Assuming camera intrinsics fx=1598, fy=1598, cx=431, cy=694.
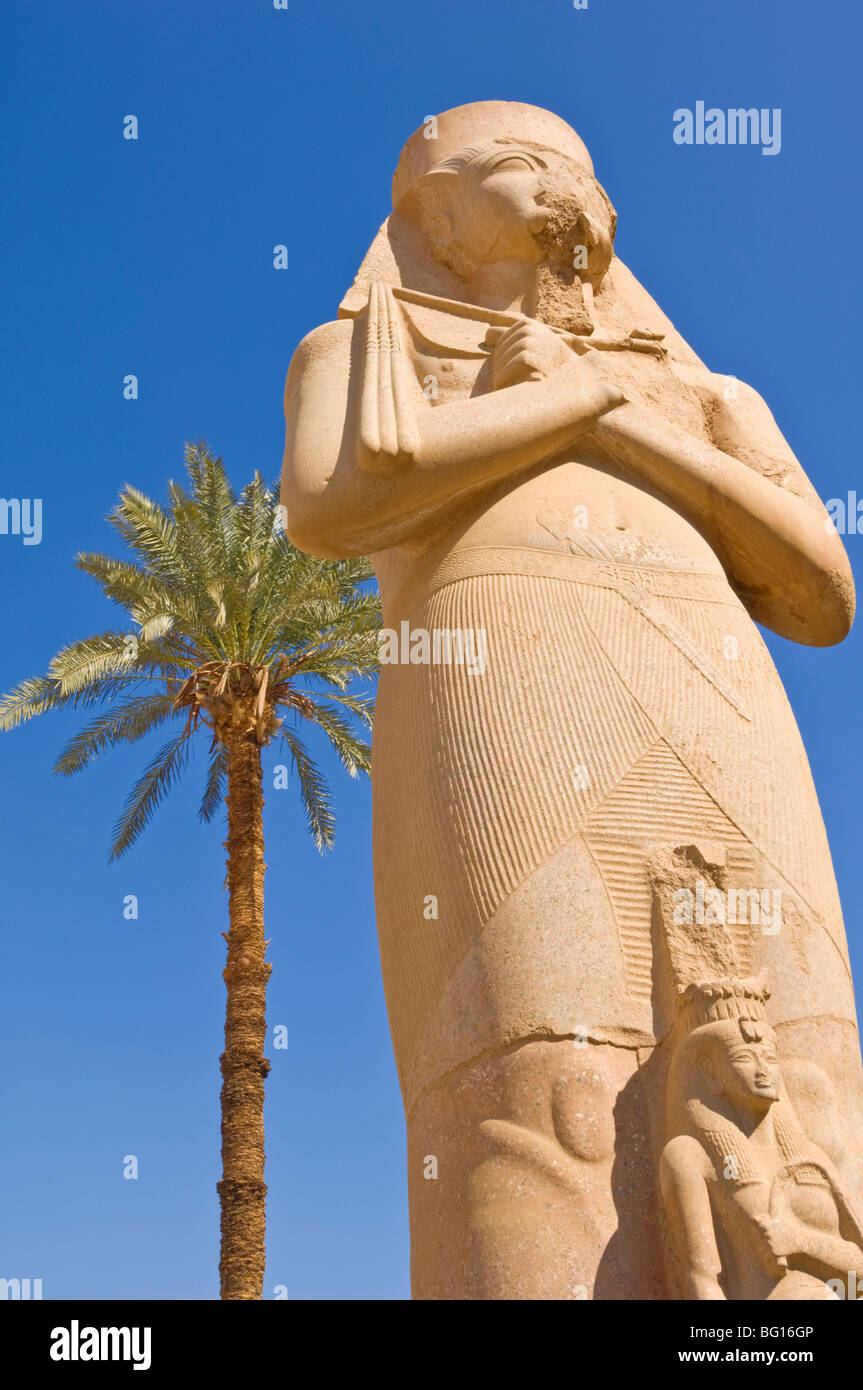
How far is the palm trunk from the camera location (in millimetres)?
14031

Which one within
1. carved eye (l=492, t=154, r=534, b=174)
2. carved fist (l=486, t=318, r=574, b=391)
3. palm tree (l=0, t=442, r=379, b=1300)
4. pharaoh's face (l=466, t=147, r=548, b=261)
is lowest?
carved fist (l=486, t=318, r=574, b=391)

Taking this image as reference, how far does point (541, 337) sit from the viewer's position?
4.61 meters

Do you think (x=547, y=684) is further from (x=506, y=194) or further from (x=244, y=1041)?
(x=244, y=1041)

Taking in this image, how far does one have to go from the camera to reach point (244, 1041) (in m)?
14.7

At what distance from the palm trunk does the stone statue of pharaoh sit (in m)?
10.6

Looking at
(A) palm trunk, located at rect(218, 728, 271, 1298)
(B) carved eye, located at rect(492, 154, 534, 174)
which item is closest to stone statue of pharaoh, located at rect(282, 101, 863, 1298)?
(B) carved eye, located at rect(492, 154, 534, 174)

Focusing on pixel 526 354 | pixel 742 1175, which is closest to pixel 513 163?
pixel 526 354

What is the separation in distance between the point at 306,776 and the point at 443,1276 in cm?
1379

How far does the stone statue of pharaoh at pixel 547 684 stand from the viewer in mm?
3555

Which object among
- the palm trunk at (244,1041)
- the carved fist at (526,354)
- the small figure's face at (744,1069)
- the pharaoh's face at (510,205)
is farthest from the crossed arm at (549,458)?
the palm trunk at (244,1041)

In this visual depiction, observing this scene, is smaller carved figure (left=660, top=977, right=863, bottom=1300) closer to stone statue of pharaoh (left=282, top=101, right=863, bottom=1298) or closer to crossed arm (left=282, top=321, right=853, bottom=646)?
stone statue of pharaoh (left=282, top=101, right=863, bottom=1298)

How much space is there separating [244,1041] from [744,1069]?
1177 centimetres

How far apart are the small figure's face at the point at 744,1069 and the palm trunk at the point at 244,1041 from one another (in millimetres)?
11022
